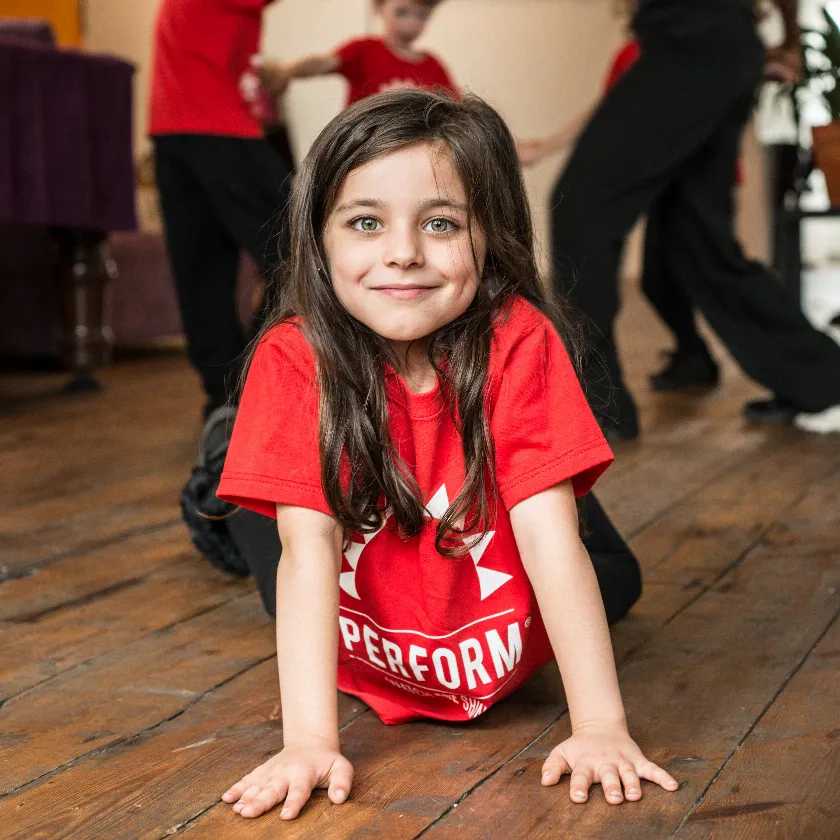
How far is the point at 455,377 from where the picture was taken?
2.97ft

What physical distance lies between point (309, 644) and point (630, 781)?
0.79 ft

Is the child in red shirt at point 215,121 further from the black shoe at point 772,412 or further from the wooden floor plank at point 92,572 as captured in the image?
the black shoe at point 772,412

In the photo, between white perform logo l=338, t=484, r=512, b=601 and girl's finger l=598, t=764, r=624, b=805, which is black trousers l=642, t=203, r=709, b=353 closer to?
white perform logo l=338, t=484, r=512, b=601

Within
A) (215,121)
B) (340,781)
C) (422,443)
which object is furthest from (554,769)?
(215,121)

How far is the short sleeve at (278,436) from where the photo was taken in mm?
875

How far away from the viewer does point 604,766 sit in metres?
0.83

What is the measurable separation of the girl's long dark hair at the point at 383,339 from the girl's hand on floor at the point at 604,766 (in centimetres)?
17

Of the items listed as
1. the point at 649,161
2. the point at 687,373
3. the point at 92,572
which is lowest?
the point at 687,373

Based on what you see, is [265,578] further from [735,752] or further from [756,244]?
[756,244]

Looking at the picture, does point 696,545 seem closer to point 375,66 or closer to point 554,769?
point 554,769

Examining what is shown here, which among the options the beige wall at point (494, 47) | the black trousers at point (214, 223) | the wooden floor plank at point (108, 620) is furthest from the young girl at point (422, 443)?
the beige wall at point (494, 47)

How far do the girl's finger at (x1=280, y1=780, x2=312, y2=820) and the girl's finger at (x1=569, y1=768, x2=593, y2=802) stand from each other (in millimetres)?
179

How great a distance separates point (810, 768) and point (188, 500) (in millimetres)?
781

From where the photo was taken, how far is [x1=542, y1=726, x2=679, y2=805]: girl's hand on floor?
82cm
